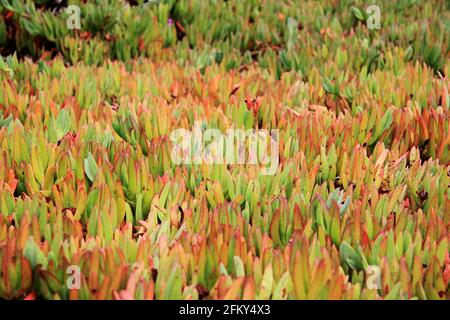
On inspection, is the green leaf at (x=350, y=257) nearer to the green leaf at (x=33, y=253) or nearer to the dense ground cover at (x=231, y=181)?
the dense ground cover at (x=231, y=181)

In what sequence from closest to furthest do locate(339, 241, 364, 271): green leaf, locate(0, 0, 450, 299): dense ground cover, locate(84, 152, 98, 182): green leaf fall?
1. locate(0, 0, 450, 299): dense ground cover
2. locate(339, 241, 364, 271): green leaf
3. locate(84, 152, 98, 182): green leaf

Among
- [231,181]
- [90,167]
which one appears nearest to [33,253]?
[90,167]

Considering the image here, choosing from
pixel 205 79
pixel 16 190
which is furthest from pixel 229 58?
pixel 16 190

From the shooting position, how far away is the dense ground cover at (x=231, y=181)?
2078 mm

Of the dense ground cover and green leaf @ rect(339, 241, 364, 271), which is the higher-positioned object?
the dense ground cover

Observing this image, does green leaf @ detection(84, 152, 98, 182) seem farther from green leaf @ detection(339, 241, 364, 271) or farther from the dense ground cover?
green leaf @ detection(339, 241, 364, 271)

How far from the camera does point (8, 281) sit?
2.06 metres

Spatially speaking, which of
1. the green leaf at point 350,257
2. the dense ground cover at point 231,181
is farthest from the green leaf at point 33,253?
the green leaf at point 350,257

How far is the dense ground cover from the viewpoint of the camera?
6.82 feet

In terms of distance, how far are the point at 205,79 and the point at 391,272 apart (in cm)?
246

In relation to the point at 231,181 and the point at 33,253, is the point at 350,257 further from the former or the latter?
the point at 33,253

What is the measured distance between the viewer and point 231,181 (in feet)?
8.74

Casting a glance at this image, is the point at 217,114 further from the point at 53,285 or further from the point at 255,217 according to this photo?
the point at 53,285

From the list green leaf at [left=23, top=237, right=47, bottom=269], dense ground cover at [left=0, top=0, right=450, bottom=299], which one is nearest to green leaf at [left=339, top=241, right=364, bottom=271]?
dense ground cover at [left=0, top=0, right=450, bottom=299]
